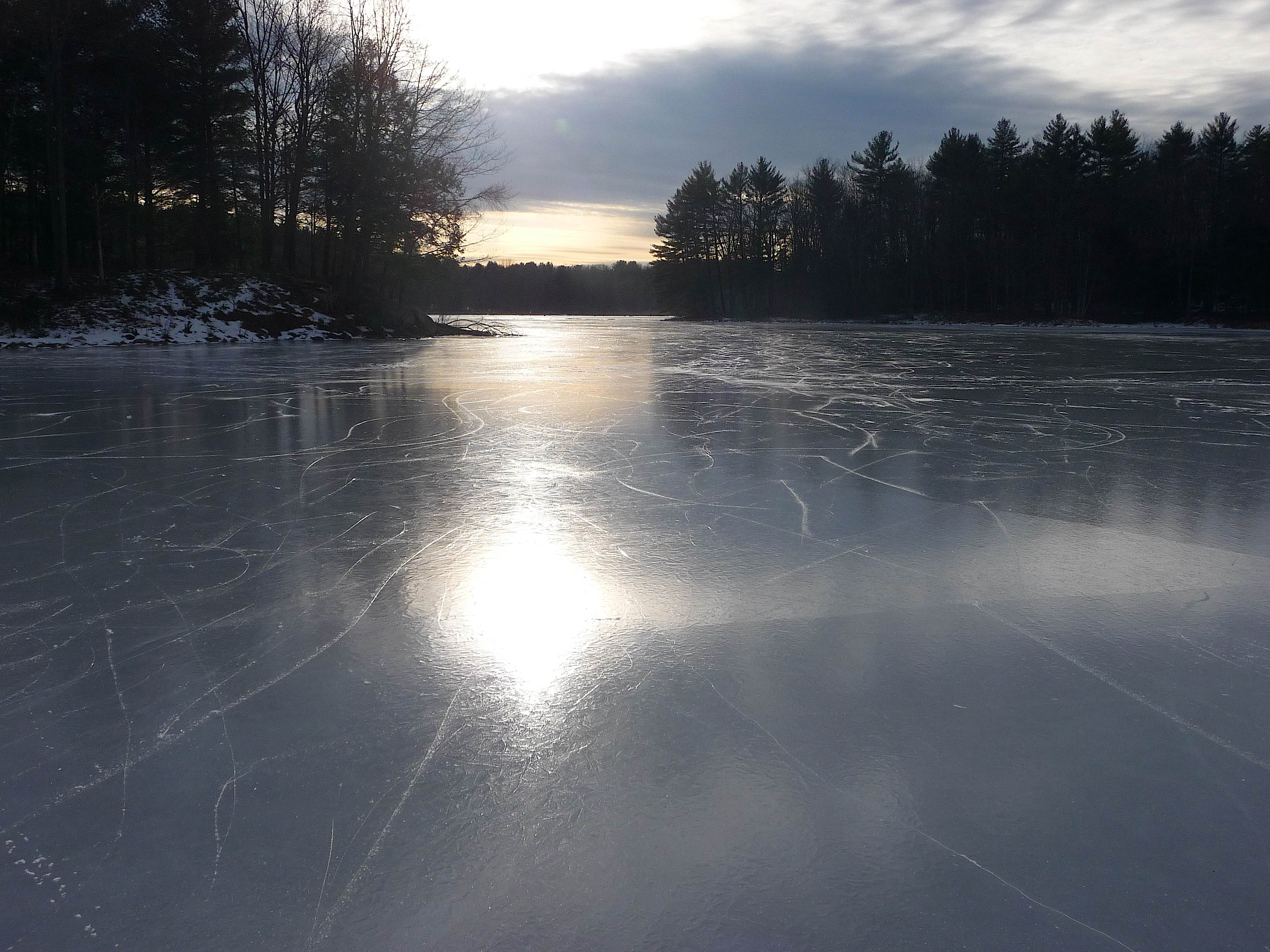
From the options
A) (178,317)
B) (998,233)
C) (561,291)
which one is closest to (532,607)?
(178,317)

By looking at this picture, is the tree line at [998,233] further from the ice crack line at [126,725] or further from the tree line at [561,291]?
the ice crack line at [126,725]

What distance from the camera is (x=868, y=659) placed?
2.58 m

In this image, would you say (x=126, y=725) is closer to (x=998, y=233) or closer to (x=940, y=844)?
(x=940, y=844)

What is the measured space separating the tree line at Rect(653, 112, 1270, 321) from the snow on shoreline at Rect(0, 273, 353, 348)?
36.5 meters

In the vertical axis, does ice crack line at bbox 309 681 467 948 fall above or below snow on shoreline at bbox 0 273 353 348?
below

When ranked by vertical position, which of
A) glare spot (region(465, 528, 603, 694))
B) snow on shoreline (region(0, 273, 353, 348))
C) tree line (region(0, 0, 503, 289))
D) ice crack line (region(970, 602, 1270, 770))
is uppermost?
tree line (region(0, 0, 503, 289))

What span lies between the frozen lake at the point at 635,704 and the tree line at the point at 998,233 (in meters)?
42.1

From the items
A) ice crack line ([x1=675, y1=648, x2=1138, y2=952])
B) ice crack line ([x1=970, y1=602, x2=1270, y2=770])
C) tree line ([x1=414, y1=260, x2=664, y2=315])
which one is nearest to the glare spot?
ice crack line ([x1=675, y1=648, x2=1138, y2=952])

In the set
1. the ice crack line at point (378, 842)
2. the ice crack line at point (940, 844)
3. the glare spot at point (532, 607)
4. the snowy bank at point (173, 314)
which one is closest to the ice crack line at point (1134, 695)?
the ice crack line at point (940, 844)

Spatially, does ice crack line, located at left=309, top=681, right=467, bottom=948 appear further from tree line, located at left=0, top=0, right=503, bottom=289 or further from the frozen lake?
tree line, located at left=0, top=0, right=503, bottom=289

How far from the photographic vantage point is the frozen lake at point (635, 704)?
1549 mm

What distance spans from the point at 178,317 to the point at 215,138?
8720 millimetres

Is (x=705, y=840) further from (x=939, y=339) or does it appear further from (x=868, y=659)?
(x=939, y=339)

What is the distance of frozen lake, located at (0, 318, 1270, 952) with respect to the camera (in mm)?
1549
